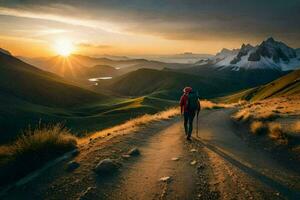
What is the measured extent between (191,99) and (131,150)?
5.61 m

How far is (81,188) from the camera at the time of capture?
Answer: 8922 millimetres

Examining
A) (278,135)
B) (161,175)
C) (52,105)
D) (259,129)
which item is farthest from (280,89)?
(161,175)

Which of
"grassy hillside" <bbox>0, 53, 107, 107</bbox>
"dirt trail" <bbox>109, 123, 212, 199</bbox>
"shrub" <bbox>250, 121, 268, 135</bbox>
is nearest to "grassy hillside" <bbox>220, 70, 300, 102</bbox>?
"grassy hillside" <bbox>0, 53, 107, 107</bbox>

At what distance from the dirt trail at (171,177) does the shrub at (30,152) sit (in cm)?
79

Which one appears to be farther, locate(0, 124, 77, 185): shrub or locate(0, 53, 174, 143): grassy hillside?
locate(0, 53, 174, 143): grassy hillside

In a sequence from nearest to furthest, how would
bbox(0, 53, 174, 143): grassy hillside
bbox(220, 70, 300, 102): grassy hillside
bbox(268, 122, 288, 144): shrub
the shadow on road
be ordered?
1. the shadow on road
2. bbox(268, 122, 288, 144): shrub
3. bbox(0, 53, 174, 143): grassy hillside
4. bbox(220, 70, 300, 102): grassy hillside

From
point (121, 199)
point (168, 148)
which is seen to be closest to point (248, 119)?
point (168, 148)

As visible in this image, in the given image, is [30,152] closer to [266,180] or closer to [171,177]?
[171,177]

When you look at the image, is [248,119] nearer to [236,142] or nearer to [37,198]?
[236,142]

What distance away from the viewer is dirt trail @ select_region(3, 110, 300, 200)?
28.0ft

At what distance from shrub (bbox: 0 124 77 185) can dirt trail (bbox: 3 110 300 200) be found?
2.58 feet

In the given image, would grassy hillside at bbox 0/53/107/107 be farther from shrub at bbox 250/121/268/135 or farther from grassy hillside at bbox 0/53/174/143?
shrub at bbox 250/121/268/135

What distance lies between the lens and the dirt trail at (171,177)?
853cm

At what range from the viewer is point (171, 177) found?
9.80m
